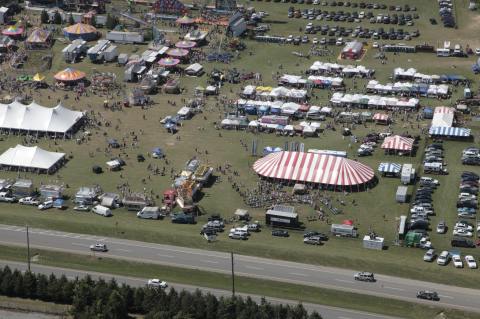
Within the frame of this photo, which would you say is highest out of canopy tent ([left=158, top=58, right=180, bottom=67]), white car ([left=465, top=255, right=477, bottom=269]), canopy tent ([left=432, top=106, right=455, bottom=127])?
canopy tent ([left=432, top=106, right=455, bottom=127])

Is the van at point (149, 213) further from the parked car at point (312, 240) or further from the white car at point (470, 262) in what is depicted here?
the white car at point (470, 262)

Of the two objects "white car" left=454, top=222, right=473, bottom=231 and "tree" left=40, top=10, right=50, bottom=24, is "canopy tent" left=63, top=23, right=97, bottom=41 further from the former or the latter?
"white car" left=454, top=222, right=473, bottom=231

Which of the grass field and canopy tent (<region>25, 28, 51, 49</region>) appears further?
canopy tent (<region>25, 28, 51, 49</region>)

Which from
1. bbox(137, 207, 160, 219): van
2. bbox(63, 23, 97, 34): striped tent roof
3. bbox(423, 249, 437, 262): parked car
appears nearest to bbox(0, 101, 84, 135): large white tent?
bbox(137, 207, 160, 219): van

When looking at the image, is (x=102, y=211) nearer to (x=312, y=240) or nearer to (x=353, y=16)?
(x=312, y=240)

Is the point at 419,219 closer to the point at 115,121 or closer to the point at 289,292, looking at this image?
the point at 289,292

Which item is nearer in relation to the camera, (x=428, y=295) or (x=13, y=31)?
(x=428, y=295)

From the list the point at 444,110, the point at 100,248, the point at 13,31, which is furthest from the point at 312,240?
the point at 13,31

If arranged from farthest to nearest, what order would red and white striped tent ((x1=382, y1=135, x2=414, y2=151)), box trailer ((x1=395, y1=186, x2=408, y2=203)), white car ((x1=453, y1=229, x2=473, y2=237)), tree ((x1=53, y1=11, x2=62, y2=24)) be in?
tree ((x1=53, y1=11, x2=62, y2=24)) → red and white striped tent ((x1=382, y1=135, x2=414, y2=151)) → box trailer ((x1=395, y1=186, x2=408, y2=203)) → white car ((x1=453, y1=229, x2=473, y2=237))
